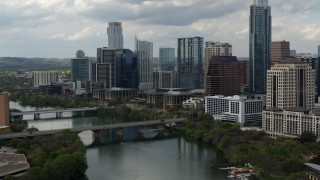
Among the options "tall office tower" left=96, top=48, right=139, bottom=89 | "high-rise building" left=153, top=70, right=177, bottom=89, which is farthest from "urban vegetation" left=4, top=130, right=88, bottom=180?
"high-rise building" left=153, top=70, right=177, bottom=89

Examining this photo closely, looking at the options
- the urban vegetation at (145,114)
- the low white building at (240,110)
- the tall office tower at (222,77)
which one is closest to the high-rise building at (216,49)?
the tall office tower at (222,77)

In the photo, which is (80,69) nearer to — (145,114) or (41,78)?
(41,78)

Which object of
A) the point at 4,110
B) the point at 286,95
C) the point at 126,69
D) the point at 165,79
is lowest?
the point at 4,110

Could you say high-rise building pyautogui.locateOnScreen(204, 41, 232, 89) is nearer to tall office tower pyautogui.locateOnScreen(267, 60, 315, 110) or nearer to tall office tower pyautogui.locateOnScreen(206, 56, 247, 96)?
tall office tower pyautogui.locateOnScreen(206, 56, 247, 96)

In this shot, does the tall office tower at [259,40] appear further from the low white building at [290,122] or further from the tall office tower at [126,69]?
the low white building at [290,122]

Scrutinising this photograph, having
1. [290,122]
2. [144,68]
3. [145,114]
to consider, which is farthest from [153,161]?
[144,68]

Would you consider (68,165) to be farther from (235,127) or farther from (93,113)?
(93,113)
